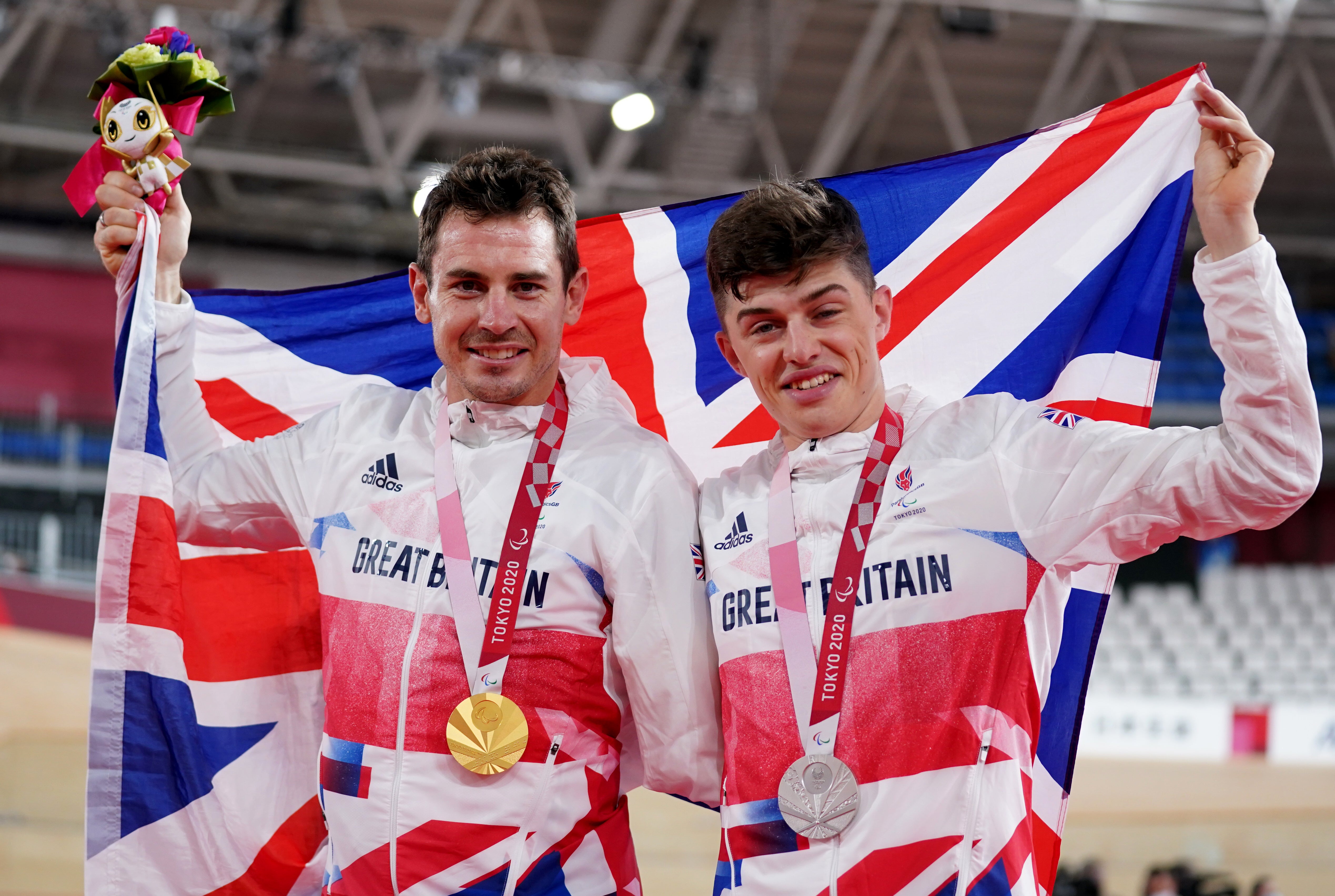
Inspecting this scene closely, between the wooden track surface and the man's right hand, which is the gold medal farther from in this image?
the wooden track surface

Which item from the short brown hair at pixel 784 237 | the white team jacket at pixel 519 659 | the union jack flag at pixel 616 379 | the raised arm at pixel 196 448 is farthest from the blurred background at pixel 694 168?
the short brown hair at pixel 784 237

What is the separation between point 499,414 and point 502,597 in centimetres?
33

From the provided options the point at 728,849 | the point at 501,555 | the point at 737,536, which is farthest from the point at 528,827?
the point at 737,536

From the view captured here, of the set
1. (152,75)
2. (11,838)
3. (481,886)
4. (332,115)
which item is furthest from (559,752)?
(332,115)

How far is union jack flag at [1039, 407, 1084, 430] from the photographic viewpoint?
6.35ft

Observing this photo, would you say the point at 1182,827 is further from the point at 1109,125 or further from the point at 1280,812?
the point at 1109,125

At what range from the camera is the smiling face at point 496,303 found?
2.08 meters

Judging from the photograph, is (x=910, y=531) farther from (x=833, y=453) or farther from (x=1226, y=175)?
(x=1226, y=175)

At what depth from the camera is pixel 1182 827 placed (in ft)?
26.5

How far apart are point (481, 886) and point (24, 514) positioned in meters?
10.2

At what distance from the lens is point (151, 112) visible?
228 cm

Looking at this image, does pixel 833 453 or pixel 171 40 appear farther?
pixel 171 40

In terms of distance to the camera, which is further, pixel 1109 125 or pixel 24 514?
pixel 24 514

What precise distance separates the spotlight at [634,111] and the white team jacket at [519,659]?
34.1ft
